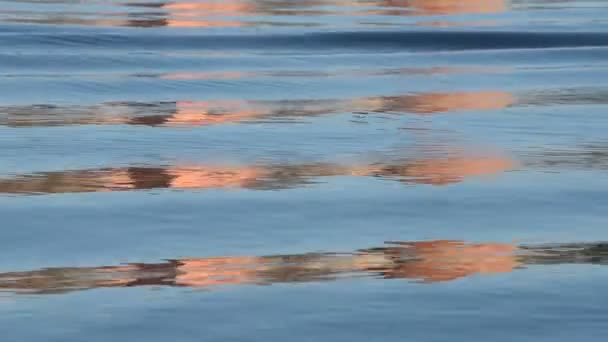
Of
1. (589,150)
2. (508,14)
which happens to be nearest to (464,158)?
(589,150)

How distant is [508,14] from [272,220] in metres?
7.87

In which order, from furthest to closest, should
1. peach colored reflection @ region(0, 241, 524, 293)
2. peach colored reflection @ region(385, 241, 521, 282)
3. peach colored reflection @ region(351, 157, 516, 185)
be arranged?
peach colored reflection @ region(351, 157, 516, 185) → peach colored reflection @ region(385, 241, 521, 282) → peach colored reflection @ region(0, 241, 524, 293)

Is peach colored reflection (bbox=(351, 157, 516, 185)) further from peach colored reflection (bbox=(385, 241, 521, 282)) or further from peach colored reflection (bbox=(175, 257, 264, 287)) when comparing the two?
peach colored reflection (bbox=(175, 257, 264, 287))

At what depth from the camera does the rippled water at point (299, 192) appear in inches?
122

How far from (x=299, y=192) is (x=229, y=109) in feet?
6.07

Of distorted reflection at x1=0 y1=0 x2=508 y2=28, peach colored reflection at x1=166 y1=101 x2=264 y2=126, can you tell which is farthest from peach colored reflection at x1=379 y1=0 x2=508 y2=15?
peach colored reflection at x1=166 y1=101 x2=264 y2=126

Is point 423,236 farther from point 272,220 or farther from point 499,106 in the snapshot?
point 499,106

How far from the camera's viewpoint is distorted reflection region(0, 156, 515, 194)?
453 cm

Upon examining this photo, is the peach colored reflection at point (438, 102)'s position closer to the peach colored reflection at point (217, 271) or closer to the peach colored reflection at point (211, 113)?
the peach colored reflection at point (211, 113)

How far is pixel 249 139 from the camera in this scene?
539cm

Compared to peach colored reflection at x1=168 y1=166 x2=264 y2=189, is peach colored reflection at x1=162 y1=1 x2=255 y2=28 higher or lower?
peach colored reflection at x1=162 y1=1 x2=255 y2=28

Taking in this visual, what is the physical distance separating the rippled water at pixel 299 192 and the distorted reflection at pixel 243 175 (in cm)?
1

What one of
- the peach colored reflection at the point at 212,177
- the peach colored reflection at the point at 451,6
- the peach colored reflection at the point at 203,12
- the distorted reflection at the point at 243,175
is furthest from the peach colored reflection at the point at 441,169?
the peach colored reflection at the point at 451,6

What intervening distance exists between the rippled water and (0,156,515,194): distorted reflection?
0.04 ft
